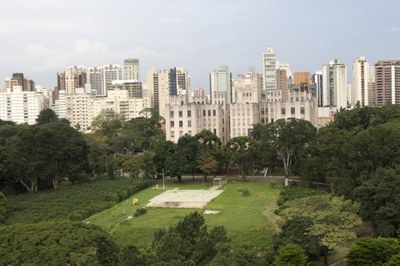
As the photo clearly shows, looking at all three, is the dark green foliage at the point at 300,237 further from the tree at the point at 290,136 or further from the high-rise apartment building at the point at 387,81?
the high-rise apartment building at the point at 387,81

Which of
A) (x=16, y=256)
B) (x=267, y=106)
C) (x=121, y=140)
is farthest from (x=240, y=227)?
(x=121, y=140)

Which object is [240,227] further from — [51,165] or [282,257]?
[51,165]

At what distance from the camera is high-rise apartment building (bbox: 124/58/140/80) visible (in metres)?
139

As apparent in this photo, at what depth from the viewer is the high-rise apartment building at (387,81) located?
100750mm

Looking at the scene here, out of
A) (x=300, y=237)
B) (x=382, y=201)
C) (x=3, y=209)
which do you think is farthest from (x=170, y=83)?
(x=300, y=237)

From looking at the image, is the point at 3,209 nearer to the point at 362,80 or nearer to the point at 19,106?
the point at 19,106

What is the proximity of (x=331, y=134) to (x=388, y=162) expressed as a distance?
7.02m

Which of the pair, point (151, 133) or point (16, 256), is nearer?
point (16, 256)

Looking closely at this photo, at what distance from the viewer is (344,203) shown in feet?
77.8

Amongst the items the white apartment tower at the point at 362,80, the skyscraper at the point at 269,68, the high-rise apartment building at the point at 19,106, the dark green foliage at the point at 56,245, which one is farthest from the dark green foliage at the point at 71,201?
the white apartment tower at the point at 362,80

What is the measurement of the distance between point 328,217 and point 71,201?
19.9 m

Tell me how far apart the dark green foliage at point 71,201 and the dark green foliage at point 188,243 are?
11892 millimetres

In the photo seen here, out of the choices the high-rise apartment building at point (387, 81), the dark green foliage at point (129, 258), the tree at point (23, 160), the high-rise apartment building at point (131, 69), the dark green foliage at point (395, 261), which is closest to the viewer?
the dark green foliage at point (129, 258)

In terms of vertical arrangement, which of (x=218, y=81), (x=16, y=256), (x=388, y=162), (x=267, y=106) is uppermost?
(x=218, y=81)
